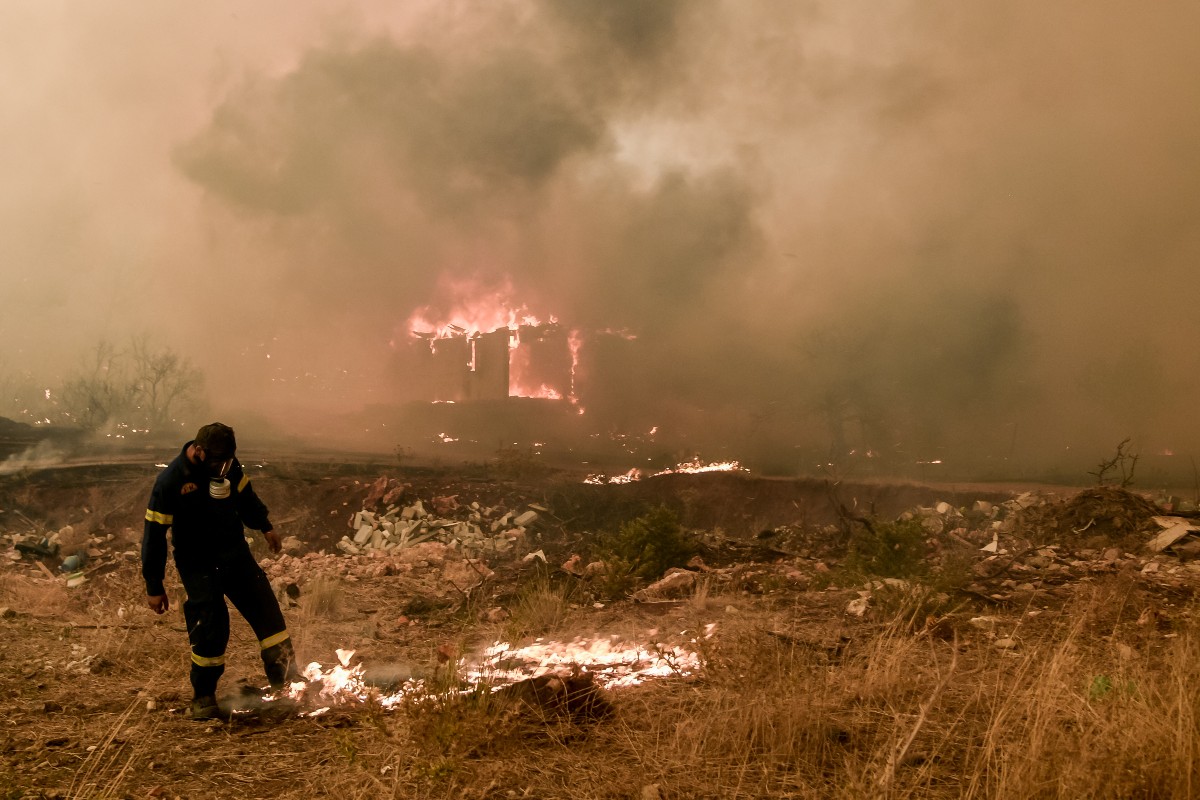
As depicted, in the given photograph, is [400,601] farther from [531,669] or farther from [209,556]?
[209,556]

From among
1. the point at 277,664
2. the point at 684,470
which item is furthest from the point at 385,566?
the point at 684,470

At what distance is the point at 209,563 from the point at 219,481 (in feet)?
1.82

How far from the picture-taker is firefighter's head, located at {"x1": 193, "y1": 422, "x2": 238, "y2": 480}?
17.1ft

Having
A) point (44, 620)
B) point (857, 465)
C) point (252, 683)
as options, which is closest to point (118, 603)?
point (44, 620)

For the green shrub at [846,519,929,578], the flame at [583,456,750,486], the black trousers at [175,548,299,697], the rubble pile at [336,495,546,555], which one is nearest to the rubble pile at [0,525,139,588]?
the rubble pile at [336,495,546,555]

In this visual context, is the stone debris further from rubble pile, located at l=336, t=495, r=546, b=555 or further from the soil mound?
rubble pile, located at l=336, t=495, r=546, b=555

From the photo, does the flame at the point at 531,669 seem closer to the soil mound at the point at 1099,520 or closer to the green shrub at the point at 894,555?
the green shrub at the point at 894,555

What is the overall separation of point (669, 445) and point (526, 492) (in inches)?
604

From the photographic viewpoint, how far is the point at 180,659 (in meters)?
6.65

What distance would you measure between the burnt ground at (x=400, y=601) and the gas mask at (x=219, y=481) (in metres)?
1.37

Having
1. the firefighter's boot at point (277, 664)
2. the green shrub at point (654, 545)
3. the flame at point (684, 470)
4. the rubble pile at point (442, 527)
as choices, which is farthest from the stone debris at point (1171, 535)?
the flame at point (684, 470)

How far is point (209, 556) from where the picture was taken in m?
5.31

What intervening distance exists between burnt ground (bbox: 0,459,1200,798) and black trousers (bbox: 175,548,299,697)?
13.9 inches

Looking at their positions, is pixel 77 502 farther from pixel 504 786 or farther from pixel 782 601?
pixel 504 786
